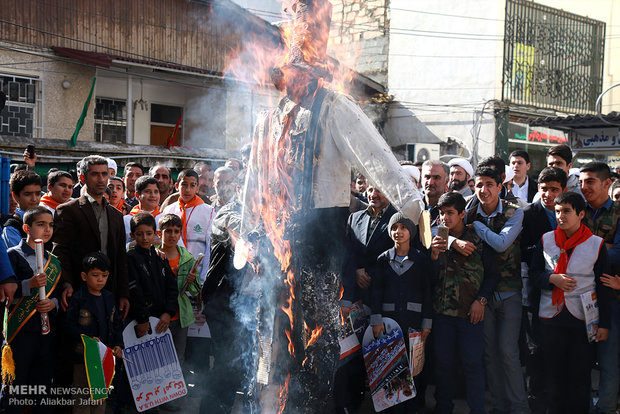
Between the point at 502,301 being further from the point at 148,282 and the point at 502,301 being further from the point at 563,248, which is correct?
the point at 148,282

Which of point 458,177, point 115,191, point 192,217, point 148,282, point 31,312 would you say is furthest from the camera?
point 115,191

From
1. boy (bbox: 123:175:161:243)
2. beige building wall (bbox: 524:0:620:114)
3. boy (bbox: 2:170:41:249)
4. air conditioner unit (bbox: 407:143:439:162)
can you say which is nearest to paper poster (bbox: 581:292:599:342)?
boy (bbox: 123:175:161:243)

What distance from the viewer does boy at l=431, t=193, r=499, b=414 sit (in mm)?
4707

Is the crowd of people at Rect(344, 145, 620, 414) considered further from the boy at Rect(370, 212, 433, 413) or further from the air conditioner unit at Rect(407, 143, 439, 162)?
the air conditioner unit at Rect(407, 143, 439, 162)

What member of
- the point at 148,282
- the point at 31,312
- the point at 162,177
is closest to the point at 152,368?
the point at 148,282

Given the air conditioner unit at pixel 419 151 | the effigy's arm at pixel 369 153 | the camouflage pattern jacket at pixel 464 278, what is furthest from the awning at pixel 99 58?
the effigy's arm at pixel 369 153

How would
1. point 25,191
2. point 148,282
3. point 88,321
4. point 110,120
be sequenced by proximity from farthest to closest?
point 110,120
point 148,282
point 25,191
point 88,321

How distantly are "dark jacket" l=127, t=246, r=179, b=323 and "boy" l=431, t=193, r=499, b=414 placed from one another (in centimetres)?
216

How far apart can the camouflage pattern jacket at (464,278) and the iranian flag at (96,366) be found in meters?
2.57

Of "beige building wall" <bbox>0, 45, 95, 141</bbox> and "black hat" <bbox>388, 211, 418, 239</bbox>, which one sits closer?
"black hat" <bbox>388, 211, 418, 239</bbox>

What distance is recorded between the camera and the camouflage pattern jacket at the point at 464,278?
189 inches

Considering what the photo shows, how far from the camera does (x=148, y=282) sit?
16.0 feet

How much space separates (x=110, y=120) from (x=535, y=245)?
44.0 ft

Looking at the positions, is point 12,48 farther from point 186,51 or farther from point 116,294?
point 116,294
